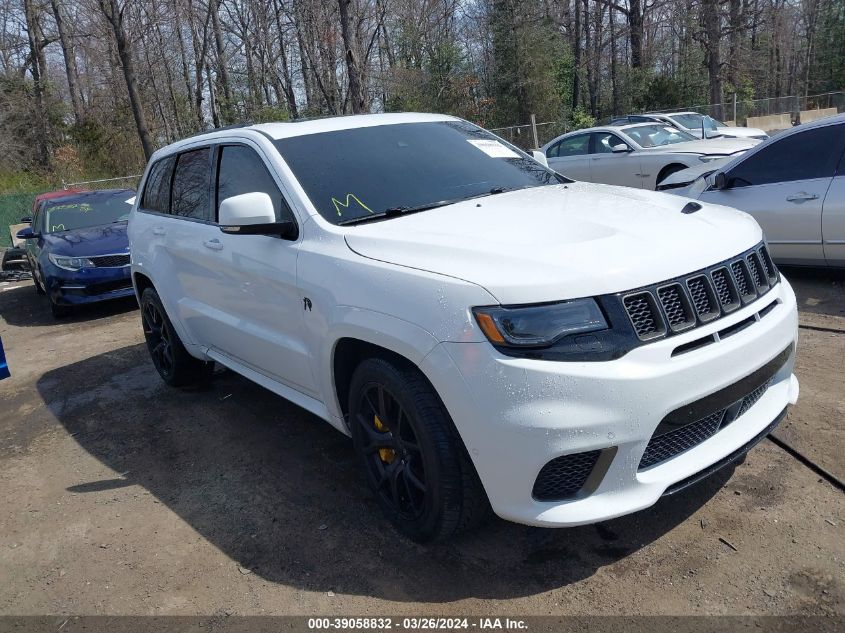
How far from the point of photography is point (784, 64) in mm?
54375

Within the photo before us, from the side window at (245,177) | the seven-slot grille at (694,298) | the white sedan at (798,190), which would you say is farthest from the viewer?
the white sedan at (798,190)

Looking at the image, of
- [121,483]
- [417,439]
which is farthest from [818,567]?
[121,483]

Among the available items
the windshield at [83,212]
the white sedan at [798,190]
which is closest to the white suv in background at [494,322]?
the white sedan at [798,190]

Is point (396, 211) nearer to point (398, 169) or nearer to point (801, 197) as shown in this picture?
point (398, 169)

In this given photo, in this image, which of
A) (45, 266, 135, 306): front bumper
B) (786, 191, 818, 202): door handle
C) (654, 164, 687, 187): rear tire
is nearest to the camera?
(786, 191, 818, 202): door handle

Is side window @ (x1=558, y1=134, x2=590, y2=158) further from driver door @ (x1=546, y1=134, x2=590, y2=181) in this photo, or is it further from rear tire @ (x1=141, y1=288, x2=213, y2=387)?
rear tire @ (x1=141, y1=288, x2=213, y2=387)

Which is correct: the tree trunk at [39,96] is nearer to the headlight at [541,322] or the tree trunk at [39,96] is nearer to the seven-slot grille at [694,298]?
the headlight at [541,322]

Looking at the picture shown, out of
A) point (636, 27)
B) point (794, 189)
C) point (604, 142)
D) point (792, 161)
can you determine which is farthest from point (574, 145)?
point (636, 27)

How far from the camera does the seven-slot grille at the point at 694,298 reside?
2582 millimetres

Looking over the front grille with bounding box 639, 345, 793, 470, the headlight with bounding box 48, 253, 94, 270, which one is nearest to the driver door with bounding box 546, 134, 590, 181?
the headlight with bounding box 48, 253, 94, 270

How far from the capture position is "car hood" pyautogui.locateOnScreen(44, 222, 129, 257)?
9352mm

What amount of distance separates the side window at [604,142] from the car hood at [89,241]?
7835 mm

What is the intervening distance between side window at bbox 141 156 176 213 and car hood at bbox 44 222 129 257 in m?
3.72

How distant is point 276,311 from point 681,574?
2.28 metres
